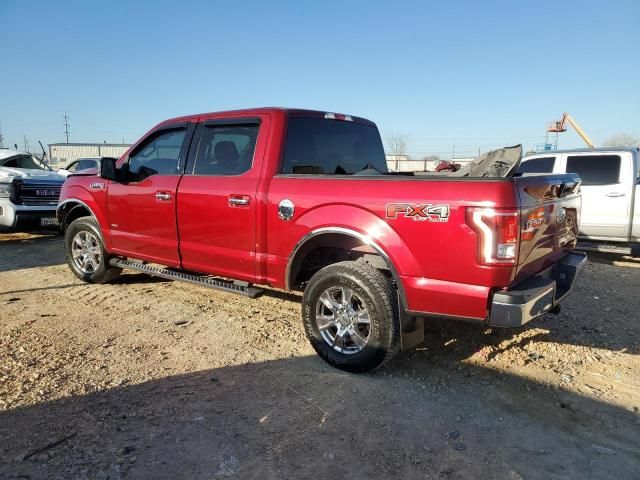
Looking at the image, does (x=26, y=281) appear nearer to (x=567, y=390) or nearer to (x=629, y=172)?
(x=567, y=390)

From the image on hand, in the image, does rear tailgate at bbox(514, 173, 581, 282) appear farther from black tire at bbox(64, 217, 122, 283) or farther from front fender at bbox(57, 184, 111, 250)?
black tire at bbox(64, 217, 122, 283)

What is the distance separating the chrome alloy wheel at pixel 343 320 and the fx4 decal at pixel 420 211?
70 cm

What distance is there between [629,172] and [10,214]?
1086 centimetres

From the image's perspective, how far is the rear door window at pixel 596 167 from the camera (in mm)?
7738

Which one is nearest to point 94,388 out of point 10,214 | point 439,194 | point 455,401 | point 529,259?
point 455,401

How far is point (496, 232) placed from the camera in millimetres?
2756

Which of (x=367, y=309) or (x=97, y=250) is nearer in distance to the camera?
(x=367, y=309)

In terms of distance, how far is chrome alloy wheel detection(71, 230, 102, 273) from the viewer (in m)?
5.77

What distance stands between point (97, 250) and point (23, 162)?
6518 mm

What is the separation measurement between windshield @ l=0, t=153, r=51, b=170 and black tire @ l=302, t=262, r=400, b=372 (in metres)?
9.31

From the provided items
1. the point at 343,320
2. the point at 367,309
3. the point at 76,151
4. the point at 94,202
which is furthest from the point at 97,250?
the point at 76,151

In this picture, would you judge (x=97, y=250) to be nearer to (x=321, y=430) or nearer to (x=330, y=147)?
(x=330, y=147)

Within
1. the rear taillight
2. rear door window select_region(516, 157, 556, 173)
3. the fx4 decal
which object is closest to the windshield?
the fx4 decal

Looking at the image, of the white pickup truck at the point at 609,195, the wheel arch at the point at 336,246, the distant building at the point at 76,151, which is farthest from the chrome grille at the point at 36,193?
the distant building at the point at 76,151
